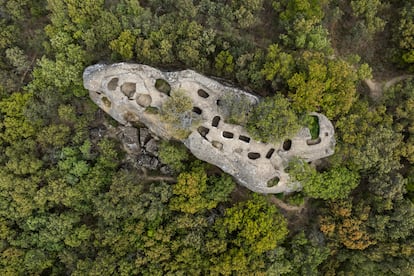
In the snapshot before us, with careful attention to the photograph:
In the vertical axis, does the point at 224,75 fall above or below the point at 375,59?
below

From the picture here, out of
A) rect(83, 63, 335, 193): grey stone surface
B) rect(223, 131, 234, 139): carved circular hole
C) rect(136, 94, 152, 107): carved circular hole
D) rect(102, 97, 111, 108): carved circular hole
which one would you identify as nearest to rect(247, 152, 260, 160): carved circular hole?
rect(83, 63, 335, 193): grey stone surface

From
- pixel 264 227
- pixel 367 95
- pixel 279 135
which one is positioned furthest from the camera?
pixel 367 95

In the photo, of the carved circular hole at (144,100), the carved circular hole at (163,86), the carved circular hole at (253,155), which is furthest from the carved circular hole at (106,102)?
the carved circular hole at (253,155)

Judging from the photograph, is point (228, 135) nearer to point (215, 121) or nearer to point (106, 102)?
point (215, 121)

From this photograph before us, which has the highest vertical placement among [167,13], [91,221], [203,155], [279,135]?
[167,13]

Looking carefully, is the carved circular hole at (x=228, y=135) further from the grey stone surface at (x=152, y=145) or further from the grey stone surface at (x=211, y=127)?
the grey stone surface at (x=152, y=145)

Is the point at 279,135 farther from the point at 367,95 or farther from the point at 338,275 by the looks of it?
the point at 338,275

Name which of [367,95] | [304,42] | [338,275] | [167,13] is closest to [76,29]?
[167,13]

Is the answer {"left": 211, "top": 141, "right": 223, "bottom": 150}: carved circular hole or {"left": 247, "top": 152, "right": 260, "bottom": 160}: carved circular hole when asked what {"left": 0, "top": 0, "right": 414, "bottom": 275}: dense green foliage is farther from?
{"left": 211, "top": 141, "right": 223, "bottom": 150}: carved circular hole
